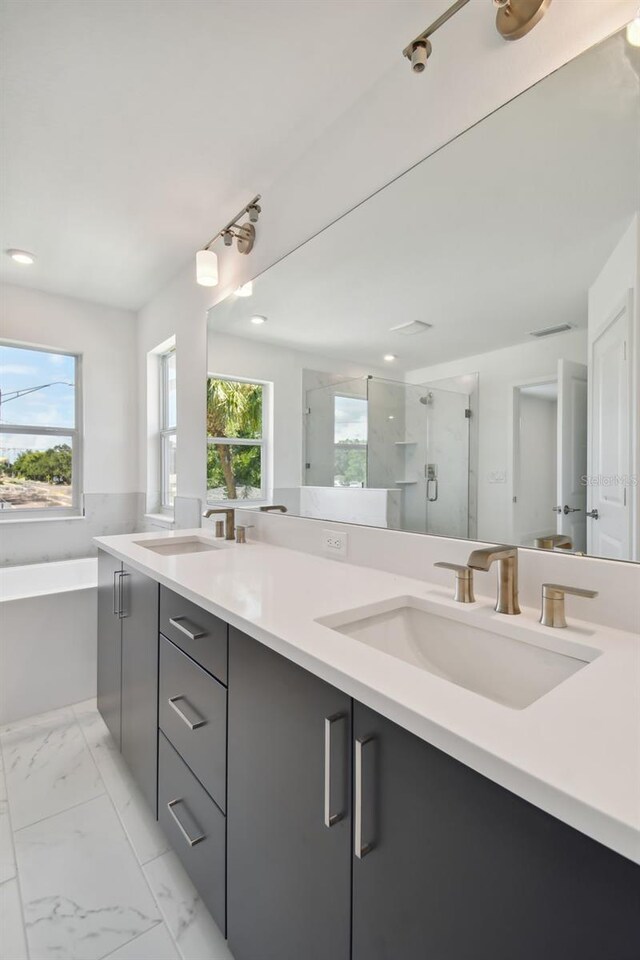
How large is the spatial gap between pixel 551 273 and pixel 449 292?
319mm

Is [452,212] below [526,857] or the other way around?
the other way around

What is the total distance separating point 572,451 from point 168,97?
5.85 ft

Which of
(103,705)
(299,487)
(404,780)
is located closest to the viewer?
(404,780)

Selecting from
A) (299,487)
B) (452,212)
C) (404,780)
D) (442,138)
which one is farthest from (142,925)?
(442,138)

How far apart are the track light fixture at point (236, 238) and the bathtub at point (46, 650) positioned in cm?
177

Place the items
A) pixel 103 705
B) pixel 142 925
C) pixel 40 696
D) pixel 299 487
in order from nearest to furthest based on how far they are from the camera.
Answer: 1. pixel 142 925
2. pixel 299 487
3. pixel 103 705
4. pixel 40 696

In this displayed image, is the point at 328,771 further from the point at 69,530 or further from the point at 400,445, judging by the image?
the point at 69,530

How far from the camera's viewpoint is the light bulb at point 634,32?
35.0 inches

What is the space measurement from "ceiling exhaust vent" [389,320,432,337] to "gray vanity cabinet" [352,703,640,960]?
3.67 ft

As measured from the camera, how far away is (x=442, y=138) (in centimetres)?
127

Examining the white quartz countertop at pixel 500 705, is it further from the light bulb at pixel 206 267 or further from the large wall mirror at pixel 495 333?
the light bulb at pixel 206 267

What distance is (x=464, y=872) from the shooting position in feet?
1.80

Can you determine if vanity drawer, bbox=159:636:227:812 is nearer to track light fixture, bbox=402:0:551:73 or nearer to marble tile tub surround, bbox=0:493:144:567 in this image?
track light fixture, bbox=402:0:551:73

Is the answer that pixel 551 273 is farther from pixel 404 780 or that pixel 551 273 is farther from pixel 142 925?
pixel 142 925
